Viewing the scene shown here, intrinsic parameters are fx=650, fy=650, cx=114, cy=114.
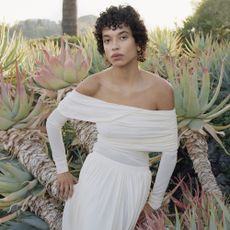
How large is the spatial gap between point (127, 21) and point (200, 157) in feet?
4.36

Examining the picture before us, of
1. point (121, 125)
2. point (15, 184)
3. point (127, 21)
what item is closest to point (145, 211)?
point (121, 125)

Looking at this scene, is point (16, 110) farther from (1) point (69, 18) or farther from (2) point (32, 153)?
(1) point (69, 18)

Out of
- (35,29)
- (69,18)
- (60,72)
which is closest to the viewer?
(60,72)

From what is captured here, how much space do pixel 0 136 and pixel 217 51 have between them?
357cm

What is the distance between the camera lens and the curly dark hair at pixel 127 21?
3018mm

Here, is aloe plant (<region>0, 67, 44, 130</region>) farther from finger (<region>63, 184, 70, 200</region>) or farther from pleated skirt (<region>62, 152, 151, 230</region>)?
pleated skirt (<region>62, 152, 151, 230</region>)

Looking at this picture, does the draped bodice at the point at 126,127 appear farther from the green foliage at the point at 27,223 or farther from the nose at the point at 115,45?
the green foliage at the point at 27,223

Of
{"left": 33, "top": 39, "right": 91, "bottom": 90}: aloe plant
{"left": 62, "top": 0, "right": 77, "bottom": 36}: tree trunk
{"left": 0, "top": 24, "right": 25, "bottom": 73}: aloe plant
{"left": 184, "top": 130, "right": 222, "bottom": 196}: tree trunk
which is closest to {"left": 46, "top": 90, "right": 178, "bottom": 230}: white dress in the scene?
{"left": 184, "top": 130, "right": 222, "bottom": 196}: tree trunk

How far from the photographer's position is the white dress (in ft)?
9.88

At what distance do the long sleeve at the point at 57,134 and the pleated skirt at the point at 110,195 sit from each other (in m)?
0.21

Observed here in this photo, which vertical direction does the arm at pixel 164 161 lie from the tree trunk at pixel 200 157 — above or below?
above

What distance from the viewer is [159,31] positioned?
371 inches

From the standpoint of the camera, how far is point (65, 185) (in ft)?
10.7

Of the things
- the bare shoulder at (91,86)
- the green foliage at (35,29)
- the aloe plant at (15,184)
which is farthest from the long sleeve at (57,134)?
the green foliage at (35,29)
